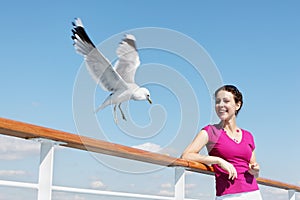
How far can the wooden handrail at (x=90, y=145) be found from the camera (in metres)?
1.52

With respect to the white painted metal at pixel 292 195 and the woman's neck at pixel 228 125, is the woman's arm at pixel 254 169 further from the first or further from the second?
the white painted metal at pixel 292 195

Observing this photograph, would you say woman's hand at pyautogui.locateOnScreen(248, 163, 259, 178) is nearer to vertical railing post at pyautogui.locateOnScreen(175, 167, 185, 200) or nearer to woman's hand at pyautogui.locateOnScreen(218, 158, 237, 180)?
woman's hand at pyautogui.locateOnScreen(218, 158, 237, 180)

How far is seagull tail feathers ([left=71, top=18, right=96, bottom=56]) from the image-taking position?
352 centimetres

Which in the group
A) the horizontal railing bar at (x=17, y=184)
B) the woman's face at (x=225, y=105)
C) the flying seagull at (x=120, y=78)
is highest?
the flying seagull at (x=120, y=78)

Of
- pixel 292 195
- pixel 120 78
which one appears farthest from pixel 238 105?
pixel 120 78

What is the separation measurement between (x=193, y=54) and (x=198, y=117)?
0.92 feet

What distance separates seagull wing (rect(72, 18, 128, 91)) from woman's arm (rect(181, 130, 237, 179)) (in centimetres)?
146

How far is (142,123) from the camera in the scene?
2.65 metres

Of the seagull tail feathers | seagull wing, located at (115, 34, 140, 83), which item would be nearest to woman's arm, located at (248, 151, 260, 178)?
the seagull tail feathers

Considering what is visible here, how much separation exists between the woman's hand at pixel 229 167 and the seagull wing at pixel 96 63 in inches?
63.3

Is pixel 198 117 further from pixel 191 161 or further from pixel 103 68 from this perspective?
pixel 103 68

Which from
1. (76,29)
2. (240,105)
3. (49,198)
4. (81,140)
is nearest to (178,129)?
(240,105)

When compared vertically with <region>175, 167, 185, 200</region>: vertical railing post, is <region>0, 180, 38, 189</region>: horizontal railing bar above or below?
below

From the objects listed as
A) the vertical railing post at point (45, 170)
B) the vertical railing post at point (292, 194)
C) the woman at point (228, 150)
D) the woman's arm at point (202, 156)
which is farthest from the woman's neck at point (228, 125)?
the vertical railing post at point (292, 194)
